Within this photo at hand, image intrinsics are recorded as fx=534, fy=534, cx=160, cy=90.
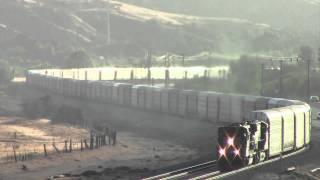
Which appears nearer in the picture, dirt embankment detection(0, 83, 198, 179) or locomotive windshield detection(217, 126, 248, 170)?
locomotive windshield detection(217, 126, 248, 170)

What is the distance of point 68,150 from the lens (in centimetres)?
5278

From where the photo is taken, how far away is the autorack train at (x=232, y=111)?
1250 inches

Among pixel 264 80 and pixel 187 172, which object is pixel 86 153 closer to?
pixel 187 172

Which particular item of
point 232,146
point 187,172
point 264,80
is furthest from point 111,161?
point 264,80

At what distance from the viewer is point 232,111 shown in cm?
5725

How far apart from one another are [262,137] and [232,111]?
23640 millimetres

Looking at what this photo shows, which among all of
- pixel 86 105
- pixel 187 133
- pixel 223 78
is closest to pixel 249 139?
pixel 187 133

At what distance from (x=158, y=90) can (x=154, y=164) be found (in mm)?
27588

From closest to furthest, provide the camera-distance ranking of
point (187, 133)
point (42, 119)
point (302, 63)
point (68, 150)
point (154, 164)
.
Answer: point (154, 164) < point (68, 150) < point (187, 133) < point (42, 119) < point (302, 63)

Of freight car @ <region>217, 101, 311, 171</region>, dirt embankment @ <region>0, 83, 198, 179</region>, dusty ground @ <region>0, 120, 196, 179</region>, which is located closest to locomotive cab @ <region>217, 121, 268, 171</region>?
freight car @ <region>217, 101, 311, 171</region>

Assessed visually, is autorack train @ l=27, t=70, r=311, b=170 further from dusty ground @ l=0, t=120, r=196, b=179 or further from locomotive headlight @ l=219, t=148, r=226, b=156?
dusty ground @ l=0, t=120, r=196, b=179

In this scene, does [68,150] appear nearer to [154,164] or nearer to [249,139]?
[154,164]

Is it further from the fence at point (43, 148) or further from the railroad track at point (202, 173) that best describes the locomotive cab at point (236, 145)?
the fence at point (43, 148)

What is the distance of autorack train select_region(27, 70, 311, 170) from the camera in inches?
1250
